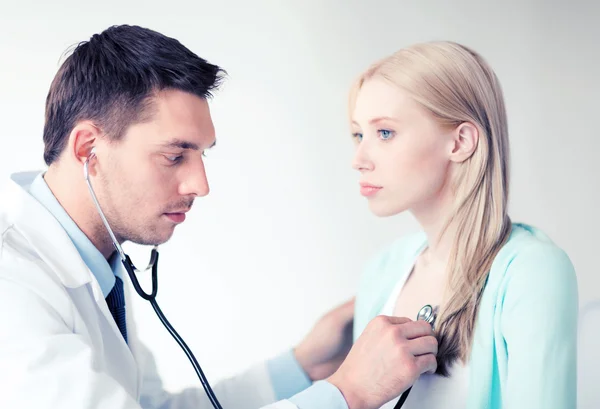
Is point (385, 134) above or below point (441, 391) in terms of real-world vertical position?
above

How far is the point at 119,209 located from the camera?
1.44 m

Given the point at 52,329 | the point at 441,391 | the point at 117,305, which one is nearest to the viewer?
the point at 52,329

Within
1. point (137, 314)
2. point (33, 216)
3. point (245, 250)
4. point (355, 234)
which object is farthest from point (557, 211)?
point (33, 216)

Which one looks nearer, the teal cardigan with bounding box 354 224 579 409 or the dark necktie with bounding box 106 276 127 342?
the teal cardigan with bounding box 354 224 579 409

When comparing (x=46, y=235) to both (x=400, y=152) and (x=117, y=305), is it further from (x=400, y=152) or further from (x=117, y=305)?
(x=400, y=152)

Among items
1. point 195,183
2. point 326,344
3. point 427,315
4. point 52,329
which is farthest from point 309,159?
point 52,329

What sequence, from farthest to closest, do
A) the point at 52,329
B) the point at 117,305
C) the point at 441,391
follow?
the point at 117,305, the point at 441,391, the point at 52,329

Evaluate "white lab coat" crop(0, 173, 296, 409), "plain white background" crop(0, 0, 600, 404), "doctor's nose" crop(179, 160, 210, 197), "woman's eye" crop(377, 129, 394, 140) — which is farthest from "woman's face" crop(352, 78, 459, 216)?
"plain white background" crop(0, 0, 600, 404)

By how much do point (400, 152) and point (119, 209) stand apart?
0.55 metres

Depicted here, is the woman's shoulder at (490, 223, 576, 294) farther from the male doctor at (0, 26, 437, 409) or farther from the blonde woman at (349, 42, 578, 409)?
the male doctor at (0, 26, 437, 409)

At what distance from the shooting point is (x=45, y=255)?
1.30 meters

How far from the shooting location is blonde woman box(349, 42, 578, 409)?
4.06 ft

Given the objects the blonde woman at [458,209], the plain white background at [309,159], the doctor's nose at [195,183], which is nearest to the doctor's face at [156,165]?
the doctor's nose at [195,183]

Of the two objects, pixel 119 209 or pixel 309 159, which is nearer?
pixel 119 209
